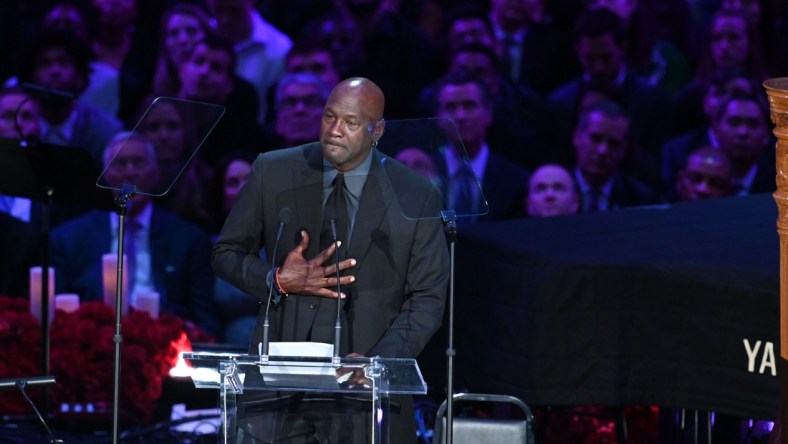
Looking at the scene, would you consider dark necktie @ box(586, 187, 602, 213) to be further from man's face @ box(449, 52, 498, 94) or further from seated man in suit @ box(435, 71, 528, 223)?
man's face @ box(449, 52, 498, 94)

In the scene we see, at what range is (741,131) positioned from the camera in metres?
7.79

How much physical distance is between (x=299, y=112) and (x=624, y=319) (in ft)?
9.90

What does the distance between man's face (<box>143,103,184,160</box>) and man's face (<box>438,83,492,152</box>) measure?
A: 316 cm

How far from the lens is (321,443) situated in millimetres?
3746

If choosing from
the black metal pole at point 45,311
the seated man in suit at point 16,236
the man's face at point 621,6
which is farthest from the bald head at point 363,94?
the man's face at point 621,6

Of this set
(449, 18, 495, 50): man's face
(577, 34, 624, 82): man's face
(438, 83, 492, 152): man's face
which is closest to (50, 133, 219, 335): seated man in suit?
(438, 83, 492, 152): man's face

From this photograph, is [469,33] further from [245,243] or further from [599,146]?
[245,243]

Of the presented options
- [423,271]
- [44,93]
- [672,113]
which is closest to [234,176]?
[44,93]

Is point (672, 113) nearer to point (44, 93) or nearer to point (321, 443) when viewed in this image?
point (44, 93)

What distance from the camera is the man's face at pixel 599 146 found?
7676 millimetres

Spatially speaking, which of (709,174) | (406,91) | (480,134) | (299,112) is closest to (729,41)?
(709,174)

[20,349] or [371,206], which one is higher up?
[371,206]

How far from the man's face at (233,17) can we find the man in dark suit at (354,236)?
3.54 metres

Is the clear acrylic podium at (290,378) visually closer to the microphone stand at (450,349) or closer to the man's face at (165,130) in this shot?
the microphone stand at (450,349)
